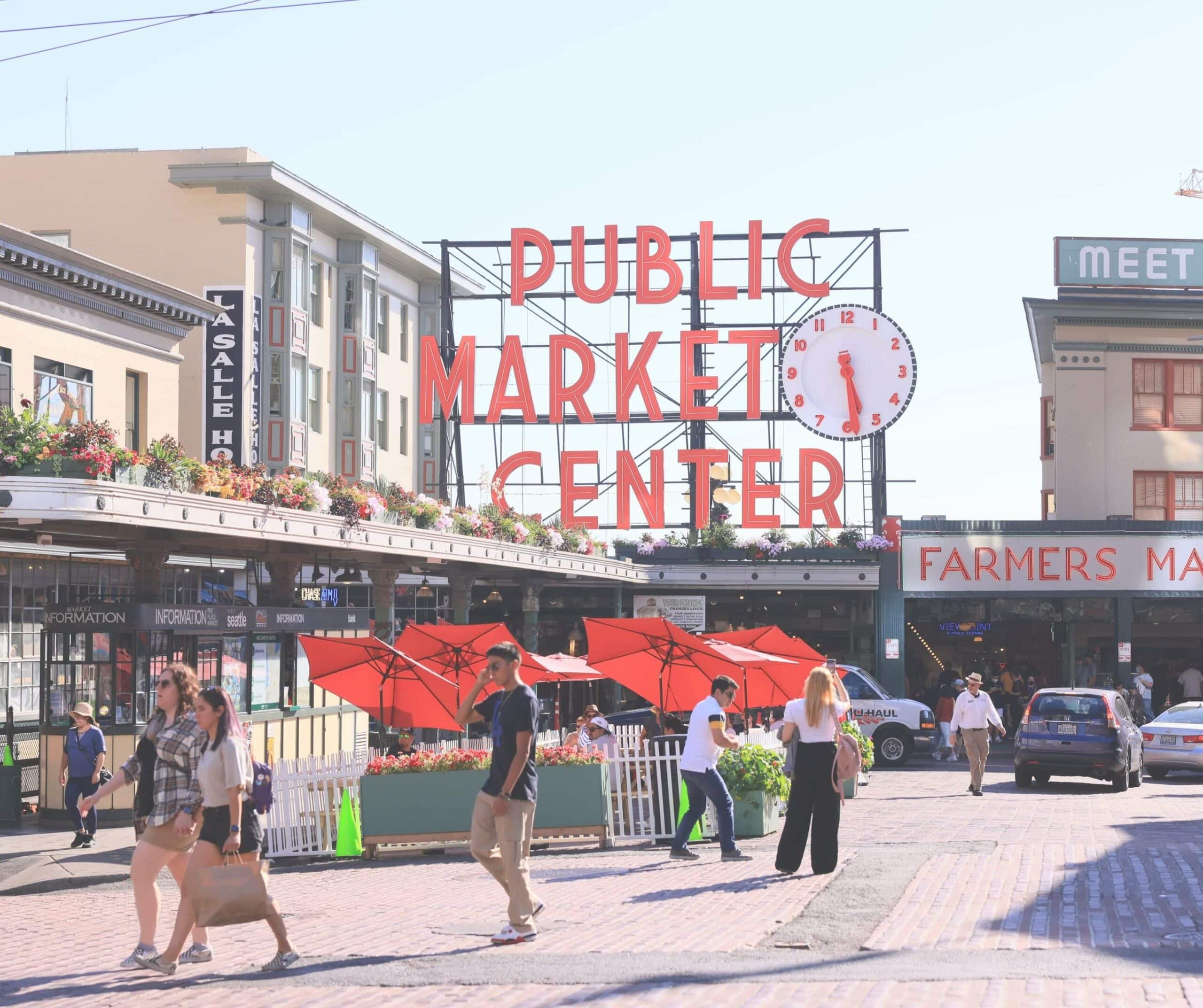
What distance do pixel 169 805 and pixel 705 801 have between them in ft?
22.5

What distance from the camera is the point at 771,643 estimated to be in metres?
24.7

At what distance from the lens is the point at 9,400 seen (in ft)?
87.9

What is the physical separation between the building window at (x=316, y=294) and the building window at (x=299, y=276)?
806 mm

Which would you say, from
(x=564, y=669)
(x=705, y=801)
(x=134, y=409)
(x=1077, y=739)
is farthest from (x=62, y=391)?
(x=1077, y=739)

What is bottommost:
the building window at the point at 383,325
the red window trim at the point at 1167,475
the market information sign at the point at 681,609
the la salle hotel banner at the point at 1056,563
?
the market information sign at the point at 681,609

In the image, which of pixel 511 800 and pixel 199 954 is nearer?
pixel 199 954

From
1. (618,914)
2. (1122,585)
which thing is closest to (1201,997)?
(618,914)

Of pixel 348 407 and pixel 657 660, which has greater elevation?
pixel 348 407

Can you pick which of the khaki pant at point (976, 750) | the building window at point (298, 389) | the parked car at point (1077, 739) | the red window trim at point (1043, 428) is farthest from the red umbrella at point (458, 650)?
the red window trim at point (1043, 428)

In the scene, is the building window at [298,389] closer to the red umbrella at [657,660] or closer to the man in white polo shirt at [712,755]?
the red umbrella at [657,660]

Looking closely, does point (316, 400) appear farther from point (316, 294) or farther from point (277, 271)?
point (277, 271)

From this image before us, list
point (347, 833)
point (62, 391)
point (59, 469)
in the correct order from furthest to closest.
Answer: point (62, 391), point (59, 469), point (347, 833)

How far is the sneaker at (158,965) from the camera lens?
9938mm

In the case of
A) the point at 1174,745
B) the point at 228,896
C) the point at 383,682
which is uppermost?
the point at 383,682
